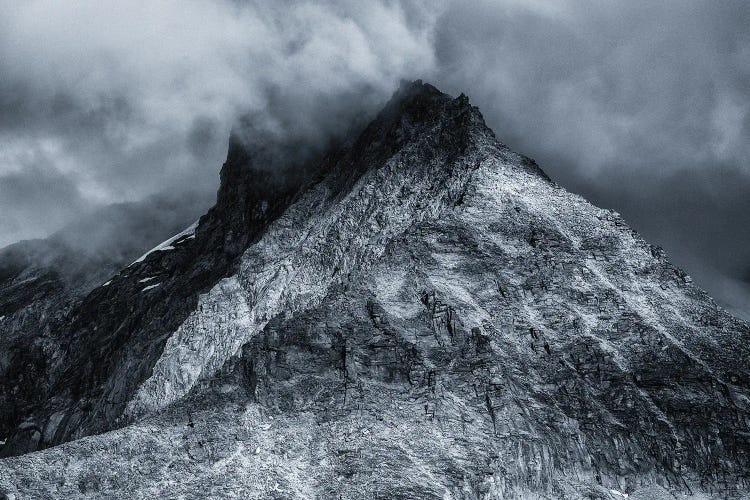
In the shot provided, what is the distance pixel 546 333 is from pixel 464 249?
629 inches

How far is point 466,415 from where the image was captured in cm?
9244

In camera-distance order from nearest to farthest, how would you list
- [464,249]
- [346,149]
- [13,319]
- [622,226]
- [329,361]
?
[329,361]
[464,249]
[622,226]
[346,149]
[13,319]

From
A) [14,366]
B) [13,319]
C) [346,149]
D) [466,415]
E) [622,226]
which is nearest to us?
[466,415]

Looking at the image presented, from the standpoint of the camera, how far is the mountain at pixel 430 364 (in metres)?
88.3

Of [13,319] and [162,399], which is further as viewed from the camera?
[13,319]

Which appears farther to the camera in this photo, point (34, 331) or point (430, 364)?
point (34, 331)

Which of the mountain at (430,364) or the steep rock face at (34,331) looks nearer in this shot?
the mountain at (430,364)

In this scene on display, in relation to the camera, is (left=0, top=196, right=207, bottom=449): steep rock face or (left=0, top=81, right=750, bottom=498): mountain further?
(left=0, top=196, right=207, bottom=449): steep rock face

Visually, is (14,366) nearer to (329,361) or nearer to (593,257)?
(329,361)

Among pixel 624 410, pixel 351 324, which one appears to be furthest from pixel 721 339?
pixel 351 324

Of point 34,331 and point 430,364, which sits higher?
point 430,364

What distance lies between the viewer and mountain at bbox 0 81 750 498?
88.3 m

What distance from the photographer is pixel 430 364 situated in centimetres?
9831

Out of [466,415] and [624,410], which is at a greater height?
[624,410]
